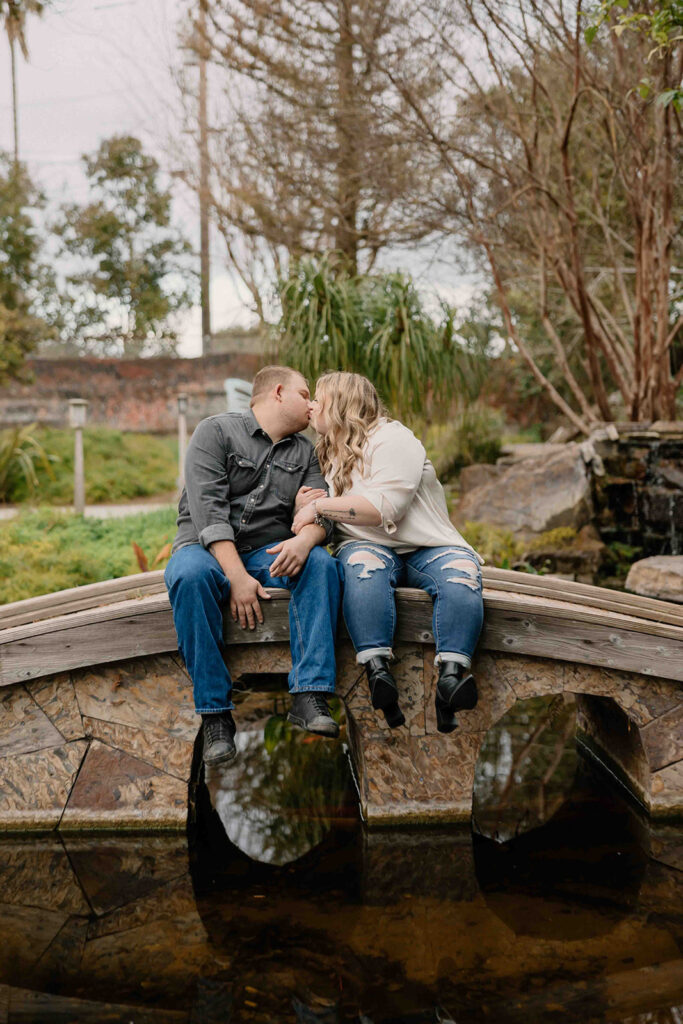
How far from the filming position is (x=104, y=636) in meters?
3.39

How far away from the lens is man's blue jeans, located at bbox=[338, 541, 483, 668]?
3186 mm

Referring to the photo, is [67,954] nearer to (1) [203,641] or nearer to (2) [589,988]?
(1) [203,641]

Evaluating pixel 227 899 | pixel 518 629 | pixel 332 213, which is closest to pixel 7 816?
pixel 227 899

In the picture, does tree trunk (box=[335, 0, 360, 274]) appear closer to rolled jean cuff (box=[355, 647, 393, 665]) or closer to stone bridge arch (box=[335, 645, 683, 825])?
stone bridge arch (box=[335, 645, 683, 825])

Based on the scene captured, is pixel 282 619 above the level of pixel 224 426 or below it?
below

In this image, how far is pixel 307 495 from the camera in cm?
353

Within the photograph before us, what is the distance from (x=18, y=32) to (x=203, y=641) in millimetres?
5448

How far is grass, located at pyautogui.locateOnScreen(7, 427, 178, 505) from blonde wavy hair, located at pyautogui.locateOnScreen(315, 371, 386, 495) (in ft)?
32.5

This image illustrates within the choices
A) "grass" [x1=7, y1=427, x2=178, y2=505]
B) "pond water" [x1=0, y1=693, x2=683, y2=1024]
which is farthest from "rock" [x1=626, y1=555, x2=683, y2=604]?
"grass" [x1=7, y1=427, x2=178, y2=505]

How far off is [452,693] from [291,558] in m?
0.73

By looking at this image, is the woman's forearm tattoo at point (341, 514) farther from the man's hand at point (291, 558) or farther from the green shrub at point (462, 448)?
the green shrub at point (462, 448)

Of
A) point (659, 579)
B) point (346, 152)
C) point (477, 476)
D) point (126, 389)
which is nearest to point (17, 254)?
point (126, 389)

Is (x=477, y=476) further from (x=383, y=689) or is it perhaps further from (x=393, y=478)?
(x=383, y=689)

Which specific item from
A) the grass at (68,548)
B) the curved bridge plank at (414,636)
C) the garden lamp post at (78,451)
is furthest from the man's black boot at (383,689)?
the garden lamp post at (78,451)
